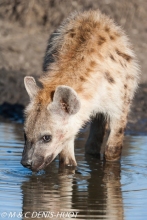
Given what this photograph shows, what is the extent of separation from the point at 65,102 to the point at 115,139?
4.53ft

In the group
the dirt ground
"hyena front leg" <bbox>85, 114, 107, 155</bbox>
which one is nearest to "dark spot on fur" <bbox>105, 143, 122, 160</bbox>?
"hyena front leg" <bbox>85, 114, 107, 155</bbox>

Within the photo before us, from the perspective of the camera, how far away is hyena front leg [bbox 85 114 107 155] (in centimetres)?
821

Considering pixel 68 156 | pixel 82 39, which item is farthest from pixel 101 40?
pixel 68 156

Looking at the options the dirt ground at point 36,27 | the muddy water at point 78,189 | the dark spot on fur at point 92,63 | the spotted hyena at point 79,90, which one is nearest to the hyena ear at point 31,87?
the spotted hyena at point 79,90

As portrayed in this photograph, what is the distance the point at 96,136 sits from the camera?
830 centimetres

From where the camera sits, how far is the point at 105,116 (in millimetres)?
7578

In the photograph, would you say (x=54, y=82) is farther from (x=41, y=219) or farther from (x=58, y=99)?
(x=41, y=219)

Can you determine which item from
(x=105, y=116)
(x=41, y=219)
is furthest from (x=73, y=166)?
(x=41, y=219)

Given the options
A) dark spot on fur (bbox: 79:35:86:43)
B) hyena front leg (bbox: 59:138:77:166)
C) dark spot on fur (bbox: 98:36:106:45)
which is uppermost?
dark spot on fur (bbox: 79:35:86:43)

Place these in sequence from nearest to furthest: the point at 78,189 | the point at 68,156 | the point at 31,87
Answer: the point at 78,189, the point at 31,87, the point at 68,156

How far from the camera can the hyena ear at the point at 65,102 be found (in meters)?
6.28

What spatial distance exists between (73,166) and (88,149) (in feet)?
3.13

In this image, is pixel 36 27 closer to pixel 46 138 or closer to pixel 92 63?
pixel 92 63

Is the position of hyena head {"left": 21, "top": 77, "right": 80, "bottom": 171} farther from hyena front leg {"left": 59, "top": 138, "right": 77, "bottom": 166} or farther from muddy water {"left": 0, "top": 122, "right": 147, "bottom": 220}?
hyena front leg {"left": 59, "top": 138, "right": 77, "bottom": 166}
